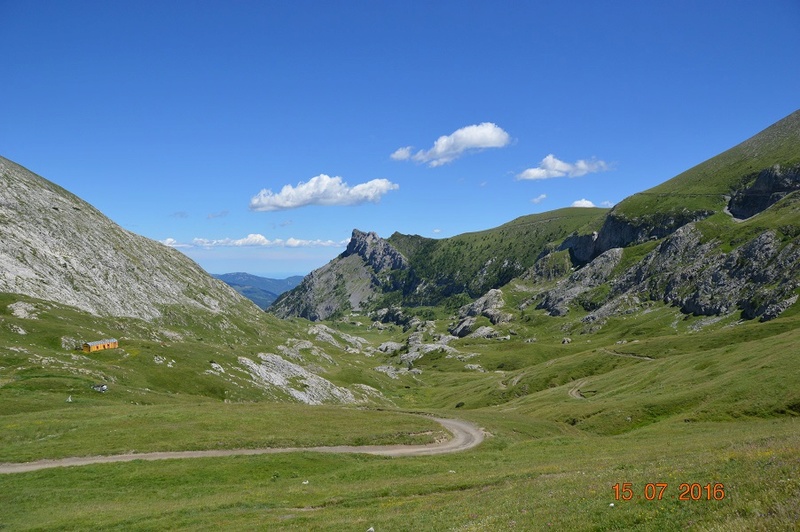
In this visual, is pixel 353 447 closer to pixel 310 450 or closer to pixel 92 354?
pixel 310 450

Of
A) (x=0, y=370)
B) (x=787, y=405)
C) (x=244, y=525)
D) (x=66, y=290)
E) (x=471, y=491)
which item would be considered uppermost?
(x=66, y=290)

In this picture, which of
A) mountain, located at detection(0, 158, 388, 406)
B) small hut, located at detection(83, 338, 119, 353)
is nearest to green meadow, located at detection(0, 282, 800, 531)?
mountain, located at detection(0, 158, 388, 406)

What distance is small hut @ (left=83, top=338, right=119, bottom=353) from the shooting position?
108 m

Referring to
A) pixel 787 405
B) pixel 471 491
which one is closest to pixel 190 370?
pixel 471 491

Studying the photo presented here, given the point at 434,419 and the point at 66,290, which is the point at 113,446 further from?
the point at 66,290

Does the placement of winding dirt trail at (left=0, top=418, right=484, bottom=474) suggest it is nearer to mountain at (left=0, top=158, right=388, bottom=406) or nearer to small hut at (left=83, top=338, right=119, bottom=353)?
mountain at (left=0, top=158, right=388, bottom=406)

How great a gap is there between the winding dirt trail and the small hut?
68.8m

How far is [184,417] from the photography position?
Answer: 217ft

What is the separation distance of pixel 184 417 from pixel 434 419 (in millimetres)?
38260

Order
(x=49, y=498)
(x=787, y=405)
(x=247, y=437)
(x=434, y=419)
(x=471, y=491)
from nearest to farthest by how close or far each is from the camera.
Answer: (x=471, y=491) → (x=49, y=498) → (x=247, y=437) → (x=787, y=405) → (x=434, y=419)
